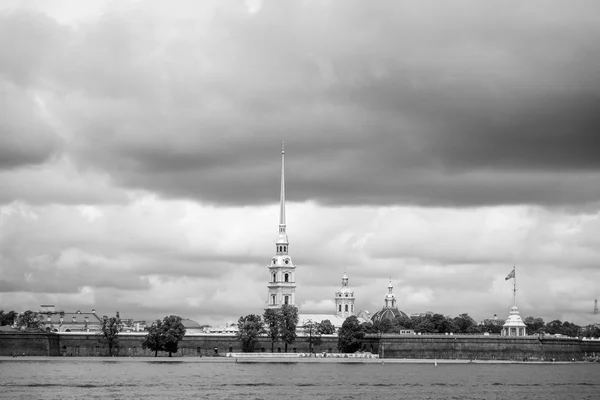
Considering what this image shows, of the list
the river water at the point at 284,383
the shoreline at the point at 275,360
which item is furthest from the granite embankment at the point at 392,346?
the river water at the point at 284,383

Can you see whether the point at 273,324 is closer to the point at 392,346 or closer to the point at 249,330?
the point at 249,330

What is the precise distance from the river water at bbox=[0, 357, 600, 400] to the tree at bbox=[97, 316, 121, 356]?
40467 millimetres

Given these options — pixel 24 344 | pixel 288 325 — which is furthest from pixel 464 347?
pixel 24 344

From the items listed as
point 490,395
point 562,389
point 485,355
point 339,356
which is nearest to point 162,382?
point 490,395

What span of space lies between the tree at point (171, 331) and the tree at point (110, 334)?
11.2 metres

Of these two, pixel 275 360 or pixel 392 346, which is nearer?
pixel 275 360

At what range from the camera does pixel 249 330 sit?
179 m

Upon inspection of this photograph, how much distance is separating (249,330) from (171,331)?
14.6 m

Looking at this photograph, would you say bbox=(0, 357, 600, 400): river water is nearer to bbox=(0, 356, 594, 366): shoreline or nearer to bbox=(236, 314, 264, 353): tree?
bbox=(0, 356, 594, 366): shoreline

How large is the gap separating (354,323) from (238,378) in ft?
237

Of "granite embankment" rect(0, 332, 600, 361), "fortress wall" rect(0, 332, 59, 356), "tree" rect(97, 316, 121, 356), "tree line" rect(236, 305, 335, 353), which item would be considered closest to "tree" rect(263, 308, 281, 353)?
"tree line" rect(236, 305, 335, 353)

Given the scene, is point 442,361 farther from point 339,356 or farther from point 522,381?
point 522,381

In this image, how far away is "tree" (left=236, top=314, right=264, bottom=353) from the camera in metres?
179

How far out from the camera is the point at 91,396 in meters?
84.8
